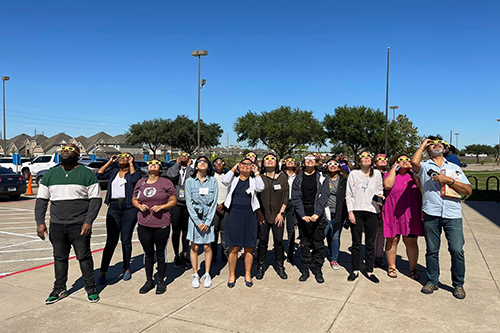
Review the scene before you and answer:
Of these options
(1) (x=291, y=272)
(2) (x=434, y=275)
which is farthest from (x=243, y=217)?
(2) (x=434, y=275)

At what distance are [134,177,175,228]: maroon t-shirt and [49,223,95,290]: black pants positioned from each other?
2.42ft

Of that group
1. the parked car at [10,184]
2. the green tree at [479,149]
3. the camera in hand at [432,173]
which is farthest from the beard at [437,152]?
the green tree at [479,149]

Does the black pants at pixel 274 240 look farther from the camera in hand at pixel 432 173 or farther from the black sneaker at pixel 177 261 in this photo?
the camera in hand at pixel 432 173

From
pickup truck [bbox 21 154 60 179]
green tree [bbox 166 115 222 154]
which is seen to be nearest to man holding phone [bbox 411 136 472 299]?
pickup truck [bbox 21 154 60 179]

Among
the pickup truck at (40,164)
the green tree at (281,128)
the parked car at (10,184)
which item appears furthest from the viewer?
the green tree at (281,128)

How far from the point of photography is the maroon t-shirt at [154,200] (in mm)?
4914

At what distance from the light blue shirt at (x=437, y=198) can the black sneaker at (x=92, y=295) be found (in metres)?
4.32

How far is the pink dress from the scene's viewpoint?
536 cm

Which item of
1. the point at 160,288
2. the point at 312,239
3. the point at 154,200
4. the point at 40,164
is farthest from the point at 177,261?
the point at 40,164

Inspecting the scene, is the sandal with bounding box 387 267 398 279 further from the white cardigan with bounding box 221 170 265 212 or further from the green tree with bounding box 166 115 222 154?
the green tree with bounding box 166 115 222 154

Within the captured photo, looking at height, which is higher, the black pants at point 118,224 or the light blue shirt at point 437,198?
the light blue shirt at point 437,198

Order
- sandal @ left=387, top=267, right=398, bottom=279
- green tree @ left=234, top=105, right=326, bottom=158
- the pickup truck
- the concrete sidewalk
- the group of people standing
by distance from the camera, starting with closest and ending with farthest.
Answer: the concrete sidewalk → the group of people standing → sandal @ left=387, top=267, right=398, bottom=279 → the pickup truck → green tree @ left=234, top=105, right=326, bottom=158

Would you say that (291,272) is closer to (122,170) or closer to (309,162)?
(309,162)

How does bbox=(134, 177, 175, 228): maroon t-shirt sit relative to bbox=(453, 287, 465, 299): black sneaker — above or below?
above
